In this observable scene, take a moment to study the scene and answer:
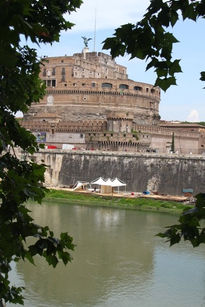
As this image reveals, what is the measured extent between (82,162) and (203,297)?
24.6 metres

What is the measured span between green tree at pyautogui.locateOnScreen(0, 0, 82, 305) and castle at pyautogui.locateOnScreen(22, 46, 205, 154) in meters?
34.7

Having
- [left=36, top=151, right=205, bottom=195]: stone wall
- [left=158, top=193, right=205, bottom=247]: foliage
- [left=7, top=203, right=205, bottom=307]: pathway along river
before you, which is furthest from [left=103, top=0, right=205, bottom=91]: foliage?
[left=36, top=151, right=205, bottom=195]: stone wall

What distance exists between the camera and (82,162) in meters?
35.5

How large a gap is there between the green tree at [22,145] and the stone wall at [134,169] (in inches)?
1049

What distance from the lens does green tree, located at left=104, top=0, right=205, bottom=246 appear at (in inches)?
105

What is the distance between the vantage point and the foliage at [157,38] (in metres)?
2.67

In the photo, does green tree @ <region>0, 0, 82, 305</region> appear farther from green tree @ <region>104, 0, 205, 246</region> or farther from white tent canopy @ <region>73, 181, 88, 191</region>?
white tent canopy @ <region>73, 181, 88, 191</region>

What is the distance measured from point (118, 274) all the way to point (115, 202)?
15.0 metres

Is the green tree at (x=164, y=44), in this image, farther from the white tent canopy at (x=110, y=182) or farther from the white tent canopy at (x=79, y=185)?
the white tent canopy at (x=79, y=185)

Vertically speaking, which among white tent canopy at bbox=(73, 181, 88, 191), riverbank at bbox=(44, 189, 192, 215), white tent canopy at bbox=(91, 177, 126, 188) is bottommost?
riverbank at bbox=(44, 189, 192, 215)

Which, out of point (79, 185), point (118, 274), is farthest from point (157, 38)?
point (79, 185)

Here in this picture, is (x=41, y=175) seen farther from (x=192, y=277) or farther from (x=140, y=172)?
(x=140, y=172)

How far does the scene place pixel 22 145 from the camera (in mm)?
4223

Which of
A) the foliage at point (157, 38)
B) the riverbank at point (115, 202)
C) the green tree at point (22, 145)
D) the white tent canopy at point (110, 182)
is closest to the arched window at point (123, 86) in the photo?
the white tent canopy at point (110, 182)
